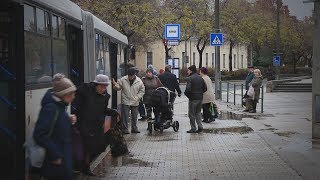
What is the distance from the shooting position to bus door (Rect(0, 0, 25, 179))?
673cm

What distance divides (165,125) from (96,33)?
3.18m

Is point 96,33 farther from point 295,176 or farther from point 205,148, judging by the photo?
point 295,176

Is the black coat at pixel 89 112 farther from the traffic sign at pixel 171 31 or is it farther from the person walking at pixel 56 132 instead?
the traffic sign at pixel 171 31

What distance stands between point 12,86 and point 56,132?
1.53 m

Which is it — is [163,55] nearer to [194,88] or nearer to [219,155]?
[194,88]

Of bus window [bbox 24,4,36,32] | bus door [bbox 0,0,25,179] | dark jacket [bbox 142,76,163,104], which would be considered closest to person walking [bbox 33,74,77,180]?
bus door [bbox 0,0,25,179]

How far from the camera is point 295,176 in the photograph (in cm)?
919

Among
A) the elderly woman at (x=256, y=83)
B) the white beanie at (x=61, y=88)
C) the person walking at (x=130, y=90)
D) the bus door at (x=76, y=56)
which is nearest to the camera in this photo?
the white beanie at (x=61, y=88)

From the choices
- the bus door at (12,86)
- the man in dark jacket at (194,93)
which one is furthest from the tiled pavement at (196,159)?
the bus door at (12,86)

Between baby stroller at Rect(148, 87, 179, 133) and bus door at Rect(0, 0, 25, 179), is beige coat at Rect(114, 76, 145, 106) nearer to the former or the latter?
baby stroller at Rect(148, 87, 179, 133)

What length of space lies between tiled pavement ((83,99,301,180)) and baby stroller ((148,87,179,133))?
14.4 inches

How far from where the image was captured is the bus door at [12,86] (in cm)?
673

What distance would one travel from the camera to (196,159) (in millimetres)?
10953

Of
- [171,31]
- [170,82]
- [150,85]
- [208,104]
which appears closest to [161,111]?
[150,85]
